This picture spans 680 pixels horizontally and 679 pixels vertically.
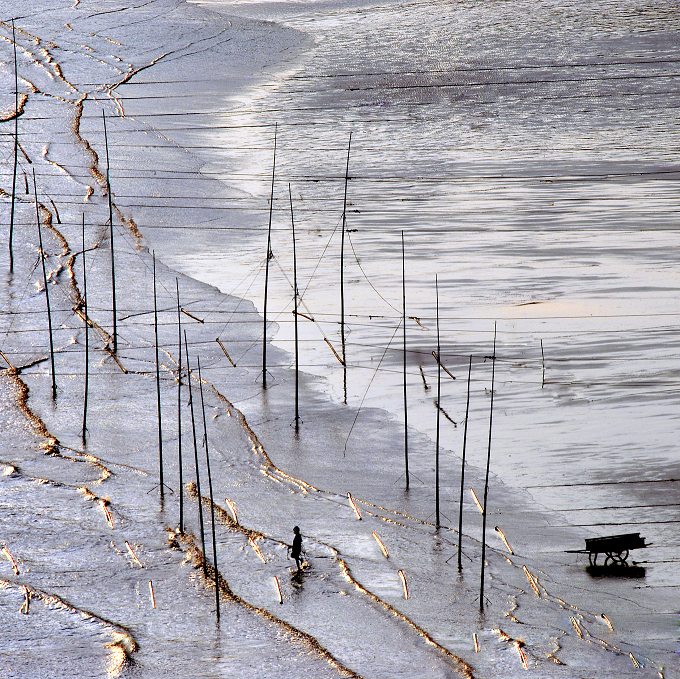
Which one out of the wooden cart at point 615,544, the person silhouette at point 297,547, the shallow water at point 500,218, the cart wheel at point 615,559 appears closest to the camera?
the person silhouette at point 297,547

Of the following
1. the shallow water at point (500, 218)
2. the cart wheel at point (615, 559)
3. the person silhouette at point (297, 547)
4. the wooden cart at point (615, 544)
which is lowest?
the cart wheel at point (615, 559)

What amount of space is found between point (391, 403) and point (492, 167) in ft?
43.6

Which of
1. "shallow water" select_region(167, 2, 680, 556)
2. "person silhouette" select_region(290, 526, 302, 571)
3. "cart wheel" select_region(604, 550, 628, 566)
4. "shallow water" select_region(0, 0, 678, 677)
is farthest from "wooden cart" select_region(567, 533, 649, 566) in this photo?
"person silhouette" select_region(290, 526, 302, 571)

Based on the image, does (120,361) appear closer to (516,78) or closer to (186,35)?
(516,78)

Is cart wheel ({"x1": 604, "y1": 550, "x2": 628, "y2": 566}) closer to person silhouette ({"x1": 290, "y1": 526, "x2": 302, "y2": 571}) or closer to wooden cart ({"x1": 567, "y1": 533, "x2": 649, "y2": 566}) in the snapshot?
wooden cart ({"x1": 567, "y1": 533, "x2": 649, "y2": 566})

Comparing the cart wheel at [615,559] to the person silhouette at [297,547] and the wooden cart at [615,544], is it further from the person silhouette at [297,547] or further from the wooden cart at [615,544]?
the person silhouette at [297,547]

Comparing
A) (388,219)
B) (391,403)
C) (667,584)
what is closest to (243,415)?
(391,403)

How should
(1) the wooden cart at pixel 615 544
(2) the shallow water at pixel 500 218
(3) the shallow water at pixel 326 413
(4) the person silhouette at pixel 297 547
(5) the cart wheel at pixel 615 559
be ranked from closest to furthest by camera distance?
(3) the shallow water at pixel 326 413 < (4) the person silhouette at pixel 297 547 < (1) the wooden cart at pixel 615 544 < (5) the cart wheel at pixel 615 559 < (2) the shallow water at pixel 500 218

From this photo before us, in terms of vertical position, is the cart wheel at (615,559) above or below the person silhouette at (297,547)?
below

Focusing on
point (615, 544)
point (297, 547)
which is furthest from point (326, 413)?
point (615, 544)

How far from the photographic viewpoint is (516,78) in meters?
40.6

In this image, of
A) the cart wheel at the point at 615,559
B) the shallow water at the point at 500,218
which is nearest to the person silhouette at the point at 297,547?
the cart wheel at the point at 615,559

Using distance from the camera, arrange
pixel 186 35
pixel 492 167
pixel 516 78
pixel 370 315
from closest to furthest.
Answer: pixel 370 315 < pixel 492 167 < pixel 516 78 < pixel 186 35

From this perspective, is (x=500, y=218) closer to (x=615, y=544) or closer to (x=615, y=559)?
(x=615, y=559)
